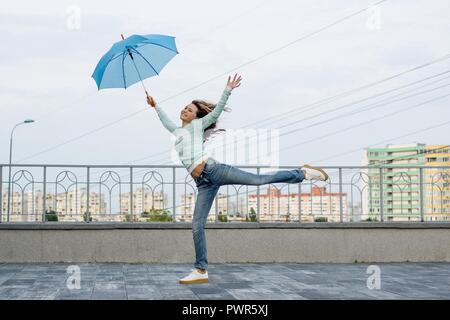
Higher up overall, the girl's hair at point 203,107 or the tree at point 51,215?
the girl's hair at point 203,107

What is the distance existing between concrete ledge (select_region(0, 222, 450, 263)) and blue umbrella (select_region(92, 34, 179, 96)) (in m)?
3.48

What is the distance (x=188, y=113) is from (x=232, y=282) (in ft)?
7.45

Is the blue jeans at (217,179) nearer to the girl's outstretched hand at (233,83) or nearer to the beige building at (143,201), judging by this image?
the girl's outstretched hand at (233,83)

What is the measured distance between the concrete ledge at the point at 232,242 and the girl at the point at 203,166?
342cm

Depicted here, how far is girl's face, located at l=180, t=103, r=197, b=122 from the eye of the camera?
7.04 meters

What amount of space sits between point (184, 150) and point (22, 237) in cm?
470

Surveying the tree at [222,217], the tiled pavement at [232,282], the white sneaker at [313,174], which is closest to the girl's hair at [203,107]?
the white sneaker at [313,174]

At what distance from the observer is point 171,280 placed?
7.97 m

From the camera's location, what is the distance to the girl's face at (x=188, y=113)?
704 centimetres

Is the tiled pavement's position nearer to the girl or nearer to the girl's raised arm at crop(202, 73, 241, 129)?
the girl

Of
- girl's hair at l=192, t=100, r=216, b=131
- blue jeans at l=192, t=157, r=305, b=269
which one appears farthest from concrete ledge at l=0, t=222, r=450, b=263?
girl's hair at l=192, t=100, r=216, b=131

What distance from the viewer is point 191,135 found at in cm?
686

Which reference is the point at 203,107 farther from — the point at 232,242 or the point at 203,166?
the point at 232,242
